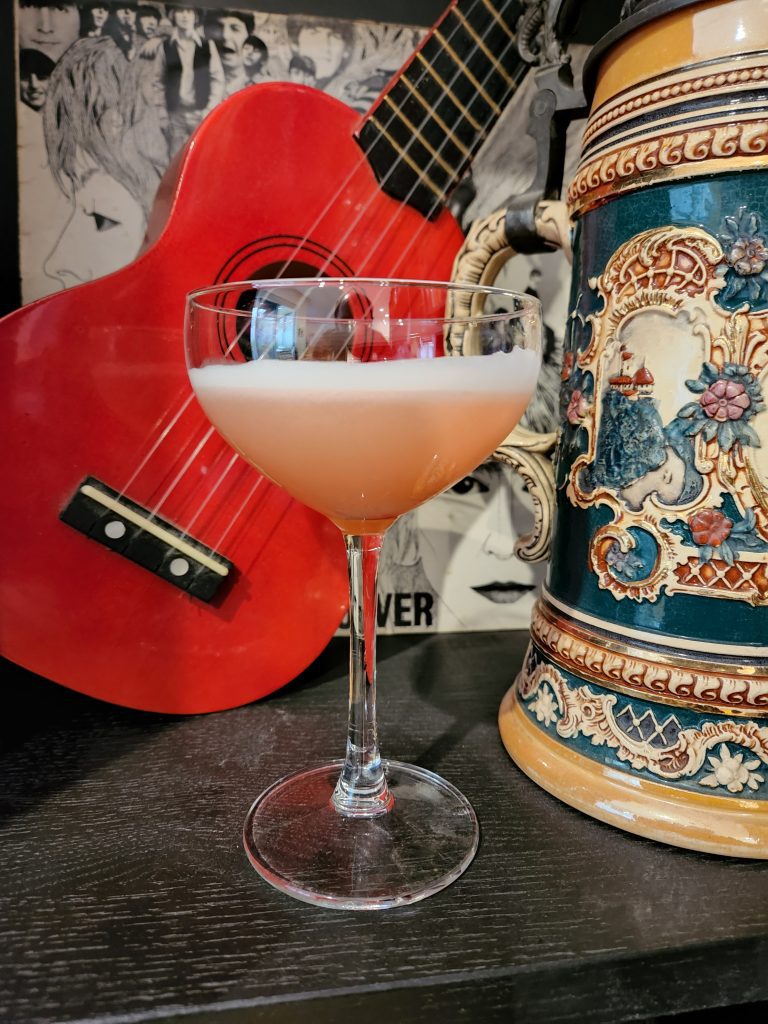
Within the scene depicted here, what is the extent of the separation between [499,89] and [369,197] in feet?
0.66

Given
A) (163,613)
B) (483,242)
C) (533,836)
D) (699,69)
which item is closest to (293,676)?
(163,613)

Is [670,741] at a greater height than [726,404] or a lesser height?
lesser

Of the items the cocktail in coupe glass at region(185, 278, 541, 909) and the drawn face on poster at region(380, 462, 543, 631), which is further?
the drawn face on poster at region(380, 462, 543, 631)

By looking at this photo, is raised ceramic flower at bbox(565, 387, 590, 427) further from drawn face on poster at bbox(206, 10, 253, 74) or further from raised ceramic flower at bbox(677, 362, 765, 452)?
drawn face on poster at bbox(206, 10, 253, 74)

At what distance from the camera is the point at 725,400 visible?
50 centimetres

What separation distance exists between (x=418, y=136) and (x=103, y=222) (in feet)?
1.30

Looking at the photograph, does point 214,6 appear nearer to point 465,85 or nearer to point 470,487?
point 465,85

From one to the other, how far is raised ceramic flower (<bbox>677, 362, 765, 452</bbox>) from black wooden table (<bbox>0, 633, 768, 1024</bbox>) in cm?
30

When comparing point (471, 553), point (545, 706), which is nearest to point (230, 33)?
point (471, 553)

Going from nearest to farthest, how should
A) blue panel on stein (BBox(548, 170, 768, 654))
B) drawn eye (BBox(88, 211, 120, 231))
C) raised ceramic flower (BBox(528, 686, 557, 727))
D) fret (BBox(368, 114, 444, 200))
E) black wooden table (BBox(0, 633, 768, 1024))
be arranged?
black wooden table (BBox(0, 633, 768, 1024)) → blue panel on stein (BBox(548, 170, 768, 654)) → raised ceramic flower (BBox(528, 686, 557, 727)) → fret (BBox(368, 114, 444, 200)) → drawn eye (BBox(88, 211, 120, 231))

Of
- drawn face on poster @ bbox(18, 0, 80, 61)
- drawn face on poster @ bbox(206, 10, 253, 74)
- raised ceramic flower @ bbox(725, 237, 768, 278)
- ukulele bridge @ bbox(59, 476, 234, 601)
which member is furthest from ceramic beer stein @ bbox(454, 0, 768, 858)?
drawn face on poster @ bbox(18, 0, 80, 61)

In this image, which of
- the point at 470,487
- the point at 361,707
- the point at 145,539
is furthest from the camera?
the point at 470,487

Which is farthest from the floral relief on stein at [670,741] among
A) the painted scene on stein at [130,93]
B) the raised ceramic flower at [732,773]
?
the painted scene on stein at [130,93]

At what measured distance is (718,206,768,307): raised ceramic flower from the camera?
1.58 ft
